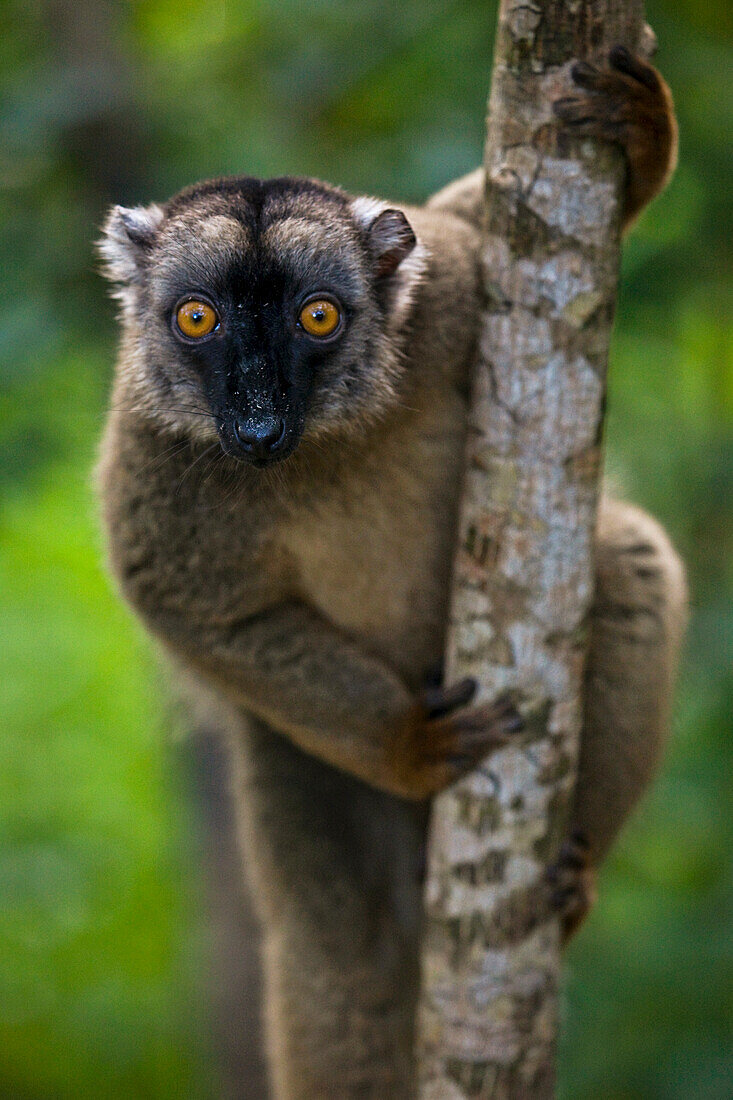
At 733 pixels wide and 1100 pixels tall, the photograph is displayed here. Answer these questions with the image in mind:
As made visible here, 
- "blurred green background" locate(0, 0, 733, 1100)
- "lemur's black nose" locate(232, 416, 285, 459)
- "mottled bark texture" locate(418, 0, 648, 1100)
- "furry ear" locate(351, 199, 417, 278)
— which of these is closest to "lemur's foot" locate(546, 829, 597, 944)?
"mottled bark texture" locate(418, 0, 648, 1100)

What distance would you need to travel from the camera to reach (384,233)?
10.9ft

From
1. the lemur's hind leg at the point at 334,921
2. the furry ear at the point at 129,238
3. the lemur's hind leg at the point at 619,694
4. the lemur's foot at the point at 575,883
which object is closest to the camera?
the furry ear at the point at 129,238

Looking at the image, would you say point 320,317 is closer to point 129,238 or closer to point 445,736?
point 129,238

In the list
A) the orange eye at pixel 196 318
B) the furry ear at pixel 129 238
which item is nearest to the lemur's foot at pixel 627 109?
the orange eye at pixel 196 318

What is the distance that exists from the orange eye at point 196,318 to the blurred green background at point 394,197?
1.23m

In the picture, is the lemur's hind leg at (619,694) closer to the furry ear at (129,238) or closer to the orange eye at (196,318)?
Result: the orange eye at (196,318)

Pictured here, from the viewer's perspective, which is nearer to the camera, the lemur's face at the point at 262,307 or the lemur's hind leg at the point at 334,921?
the lemur's face at the point at 262,307

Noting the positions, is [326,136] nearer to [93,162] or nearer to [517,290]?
[93,162]

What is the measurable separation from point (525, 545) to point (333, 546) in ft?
2.69

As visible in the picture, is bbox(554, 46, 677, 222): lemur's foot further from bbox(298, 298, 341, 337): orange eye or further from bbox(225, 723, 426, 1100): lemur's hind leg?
bbox(225, 723, 426, 1100): lemur's hind leg

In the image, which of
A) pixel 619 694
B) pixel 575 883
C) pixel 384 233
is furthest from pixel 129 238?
pixel 575 883

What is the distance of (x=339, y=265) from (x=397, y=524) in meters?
0.88

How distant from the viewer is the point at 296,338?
3137mm

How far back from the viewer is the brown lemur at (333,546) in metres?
3.13
